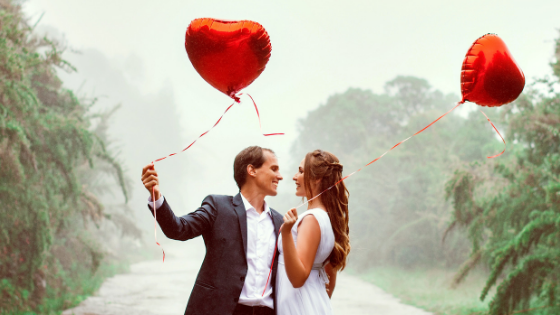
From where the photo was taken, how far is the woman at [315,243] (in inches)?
80.0

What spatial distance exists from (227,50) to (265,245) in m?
1.04

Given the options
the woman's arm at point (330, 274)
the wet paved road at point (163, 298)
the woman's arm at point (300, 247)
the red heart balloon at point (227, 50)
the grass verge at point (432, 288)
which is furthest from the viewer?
the grass verge at point (432, 288)

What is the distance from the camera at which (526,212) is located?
6305mm

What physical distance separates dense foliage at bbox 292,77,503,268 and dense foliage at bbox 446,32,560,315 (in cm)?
474

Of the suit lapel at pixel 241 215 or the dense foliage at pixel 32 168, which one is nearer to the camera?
the suit lapel at pixel 241 215

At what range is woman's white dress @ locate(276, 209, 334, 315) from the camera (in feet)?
7.03

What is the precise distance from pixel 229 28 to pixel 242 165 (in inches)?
28.7

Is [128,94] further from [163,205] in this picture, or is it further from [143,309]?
[163,205]

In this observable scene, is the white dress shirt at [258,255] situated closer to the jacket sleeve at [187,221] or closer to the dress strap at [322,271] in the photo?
the jacket sleeve at [187,221]

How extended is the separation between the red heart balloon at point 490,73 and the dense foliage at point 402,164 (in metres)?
9.07

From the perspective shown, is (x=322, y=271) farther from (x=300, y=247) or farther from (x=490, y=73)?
(x=490, y=73)

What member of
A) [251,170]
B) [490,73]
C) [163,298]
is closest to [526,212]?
[490,73]

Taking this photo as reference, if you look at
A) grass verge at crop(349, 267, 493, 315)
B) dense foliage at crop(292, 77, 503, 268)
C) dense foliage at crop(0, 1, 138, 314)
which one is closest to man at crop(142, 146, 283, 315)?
dense foliage at crop(0, 1, 138, 314)

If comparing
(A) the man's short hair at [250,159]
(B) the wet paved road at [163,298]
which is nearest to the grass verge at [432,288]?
(B) the wet paved road at [163,298]
